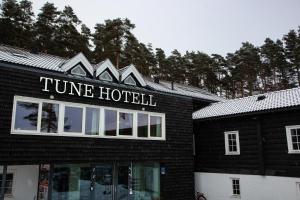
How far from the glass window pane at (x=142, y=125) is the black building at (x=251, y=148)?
4.61 metres

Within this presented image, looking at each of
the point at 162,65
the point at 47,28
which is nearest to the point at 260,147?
the point at 47,28

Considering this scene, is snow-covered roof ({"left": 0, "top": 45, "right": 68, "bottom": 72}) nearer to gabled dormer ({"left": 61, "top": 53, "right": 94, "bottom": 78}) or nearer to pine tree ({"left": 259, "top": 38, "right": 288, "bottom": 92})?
gabled dormer ({"left": 61, "top": 53, "right": 94, "bottom": 78})

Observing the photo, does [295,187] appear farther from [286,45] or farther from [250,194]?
[286,45]

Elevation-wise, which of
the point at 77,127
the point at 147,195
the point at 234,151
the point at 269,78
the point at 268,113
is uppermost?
the point at 269,78

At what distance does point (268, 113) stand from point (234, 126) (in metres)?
2.41

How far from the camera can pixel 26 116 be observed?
37.8 feet

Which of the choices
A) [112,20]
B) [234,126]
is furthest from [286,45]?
[234,126]

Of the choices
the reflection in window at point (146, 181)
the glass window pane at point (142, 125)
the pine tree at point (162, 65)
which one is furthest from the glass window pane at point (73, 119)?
the pine tree at point (162, 65)

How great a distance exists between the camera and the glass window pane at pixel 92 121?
13.2m

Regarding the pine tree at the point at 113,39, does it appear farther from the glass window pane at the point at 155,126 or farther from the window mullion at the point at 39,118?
the window mullion at the point at 39,118

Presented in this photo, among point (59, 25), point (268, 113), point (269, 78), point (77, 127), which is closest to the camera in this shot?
point (77, 127)

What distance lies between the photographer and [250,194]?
1526 centimetres

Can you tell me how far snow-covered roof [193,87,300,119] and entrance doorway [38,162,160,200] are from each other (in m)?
5.48

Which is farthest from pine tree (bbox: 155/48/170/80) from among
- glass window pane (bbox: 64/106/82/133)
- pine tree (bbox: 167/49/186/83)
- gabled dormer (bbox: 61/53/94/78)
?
glass window pane (bbox: 64/106/82/133)
